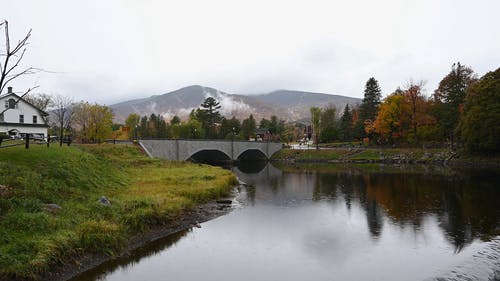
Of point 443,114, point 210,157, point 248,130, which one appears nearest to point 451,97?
point 443,114

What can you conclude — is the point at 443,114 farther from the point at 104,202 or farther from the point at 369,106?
the point at 104,202

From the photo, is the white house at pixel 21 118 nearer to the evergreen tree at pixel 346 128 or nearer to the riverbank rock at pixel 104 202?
the riverbank rock at pixel 104 202

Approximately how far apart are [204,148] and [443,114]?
54.2 metres

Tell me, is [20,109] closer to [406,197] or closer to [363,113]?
[406,197]

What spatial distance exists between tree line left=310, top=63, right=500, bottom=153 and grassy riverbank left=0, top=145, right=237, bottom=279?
55.0 m

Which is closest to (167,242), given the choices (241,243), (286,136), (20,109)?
(241,243)

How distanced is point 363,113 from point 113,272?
95.1 m

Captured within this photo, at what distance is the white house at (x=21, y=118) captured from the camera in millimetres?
49750

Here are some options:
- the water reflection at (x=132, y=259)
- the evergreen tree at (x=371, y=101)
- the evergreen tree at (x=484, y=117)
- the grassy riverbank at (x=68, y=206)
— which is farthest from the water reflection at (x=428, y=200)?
the evergreen tree at (x=371, y=101)

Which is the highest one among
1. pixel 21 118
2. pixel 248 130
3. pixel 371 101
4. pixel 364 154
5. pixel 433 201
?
pixel 371 101

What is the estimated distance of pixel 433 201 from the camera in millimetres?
30531

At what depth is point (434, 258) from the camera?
16156mm

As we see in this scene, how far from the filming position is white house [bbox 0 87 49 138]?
49750 mm

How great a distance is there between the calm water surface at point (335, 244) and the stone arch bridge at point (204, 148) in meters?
32.7
